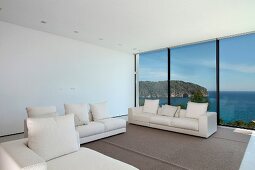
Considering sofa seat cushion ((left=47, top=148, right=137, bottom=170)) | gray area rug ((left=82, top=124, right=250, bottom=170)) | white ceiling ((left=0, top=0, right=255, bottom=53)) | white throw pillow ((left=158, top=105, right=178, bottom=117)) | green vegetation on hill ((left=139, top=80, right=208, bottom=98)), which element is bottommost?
gray area rug ((left=82, top=124, right=250, bottom=170))

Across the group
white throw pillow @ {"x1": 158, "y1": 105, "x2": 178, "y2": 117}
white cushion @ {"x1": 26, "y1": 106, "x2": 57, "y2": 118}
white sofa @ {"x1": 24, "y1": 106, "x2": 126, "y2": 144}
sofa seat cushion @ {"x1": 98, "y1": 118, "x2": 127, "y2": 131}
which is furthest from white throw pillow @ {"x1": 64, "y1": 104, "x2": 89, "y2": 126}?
white throw pillow @ {"x1": 158, "y1": 105, "x2": 178, "y2": 117}

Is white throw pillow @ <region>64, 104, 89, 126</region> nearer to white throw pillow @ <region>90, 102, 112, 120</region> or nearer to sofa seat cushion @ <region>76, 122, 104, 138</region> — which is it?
sofa seat cushion @ <region>76, 122, 104, 138</region>

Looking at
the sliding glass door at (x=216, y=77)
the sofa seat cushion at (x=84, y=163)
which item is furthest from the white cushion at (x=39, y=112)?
the sliding glass door at (x=216, y=77)

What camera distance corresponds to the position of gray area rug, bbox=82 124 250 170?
282cm

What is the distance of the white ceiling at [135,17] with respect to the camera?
3.35 meters

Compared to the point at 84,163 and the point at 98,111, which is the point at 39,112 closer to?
the point at 98,111

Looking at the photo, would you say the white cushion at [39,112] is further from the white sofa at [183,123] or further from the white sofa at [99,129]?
the white sofa at [183,123]

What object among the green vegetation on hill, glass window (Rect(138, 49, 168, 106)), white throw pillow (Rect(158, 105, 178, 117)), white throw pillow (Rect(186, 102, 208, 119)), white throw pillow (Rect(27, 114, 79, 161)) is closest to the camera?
white throw pillow (Rect(27, 114, 79, 161))

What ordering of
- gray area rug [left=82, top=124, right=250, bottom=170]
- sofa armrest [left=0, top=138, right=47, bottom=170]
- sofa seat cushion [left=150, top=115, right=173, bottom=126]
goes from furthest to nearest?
sofa seat cushion [left=150, top=115, right=173, bottom=126] < gray area rug [left=82, top=124, right=250, bottom=170] < sofa armrest [left=0, top=138, right=47, bottom=170]

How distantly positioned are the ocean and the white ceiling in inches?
85.8

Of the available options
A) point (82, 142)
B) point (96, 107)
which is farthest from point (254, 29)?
point (82, 142)

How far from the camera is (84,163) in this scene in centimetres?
186

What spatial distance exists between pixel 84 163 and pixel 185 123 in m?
3.45

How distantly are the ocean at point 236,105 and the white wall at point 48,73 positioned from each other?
4.24m
